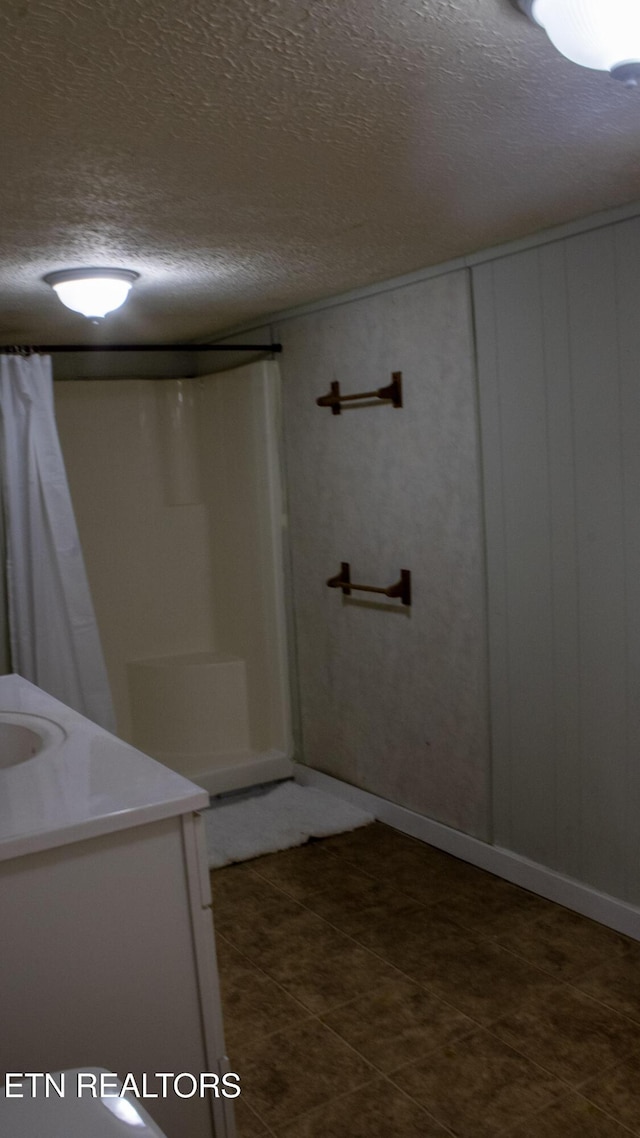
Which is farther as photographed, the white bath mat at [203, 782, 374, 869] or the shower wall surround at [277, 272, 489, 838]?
the white bath mat at [203, 782, 374, 869]

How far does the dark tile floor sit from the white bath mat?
138 mm

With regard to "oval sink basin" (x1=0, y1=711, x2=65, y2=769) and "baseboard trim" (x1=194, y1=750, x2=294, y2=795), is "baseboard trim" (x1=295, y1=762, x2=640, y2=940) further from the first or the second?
"oval sink basin" (x1=0, y1=711, x2=65, y2=769)

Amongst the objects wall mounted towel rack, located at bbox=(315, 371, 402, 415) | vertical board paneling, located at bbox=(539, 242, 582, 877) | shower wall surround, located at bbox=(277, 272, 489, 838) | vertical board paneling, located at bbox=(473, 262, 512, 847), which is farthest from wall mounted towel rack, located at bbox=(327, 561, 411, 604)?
vertical board paneling, located at bbox=(539, 242, 582, 877)

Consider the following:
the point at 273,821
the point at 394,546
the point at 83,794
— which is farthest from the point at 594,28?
the point at 273,821

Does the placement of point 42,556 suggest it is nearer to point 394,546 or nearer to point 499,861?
point 394,546

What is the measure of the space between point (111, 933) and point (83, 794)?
24cm

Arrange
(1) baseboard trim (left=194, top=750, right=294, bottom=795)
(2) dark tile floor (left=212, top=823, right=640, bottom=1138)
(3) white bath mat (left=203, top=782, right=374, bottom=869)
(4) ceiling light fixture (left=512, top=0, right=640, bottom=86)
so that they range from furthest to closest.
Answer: (1) baseboard trim (left=194, top=750, right=294, bottom=795)
(3) white bath mat (left=203, top=782, right=374, bottom=869)
(2) dark tile floor (left=212, top=823, right=640, bottom=1138)
(4) ceiling light fixture (left=512, top=0, right=640, bottom=86)

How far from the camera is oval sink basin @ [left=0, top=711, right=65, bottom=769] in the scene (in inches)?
86.9

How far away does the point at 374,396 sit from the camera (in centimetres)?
338

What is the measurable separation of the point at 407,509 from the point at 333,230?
1.15m

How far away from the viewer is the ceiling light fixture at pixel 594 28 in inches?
47.6

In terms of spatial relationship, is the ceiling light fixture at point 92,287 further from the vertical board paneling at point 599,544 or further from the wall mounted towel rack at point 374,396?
the vertical board paneling at point 599,544

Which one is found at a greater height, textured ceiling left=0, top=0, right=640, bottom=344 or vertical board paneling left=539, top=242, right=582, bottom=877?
textured ceiling left=0, top=0, right=640, bottom=344

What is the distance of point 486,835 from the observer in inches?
125
